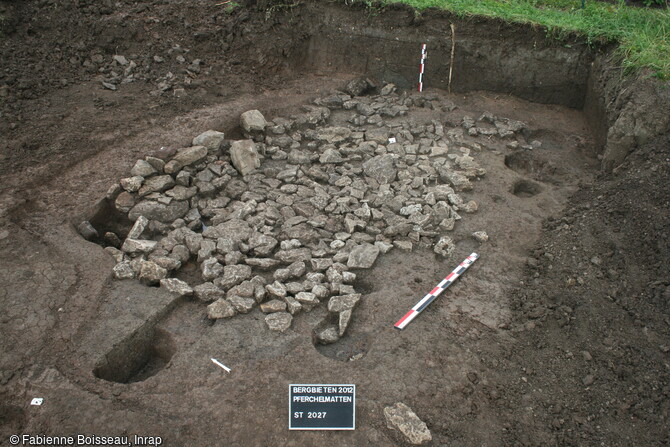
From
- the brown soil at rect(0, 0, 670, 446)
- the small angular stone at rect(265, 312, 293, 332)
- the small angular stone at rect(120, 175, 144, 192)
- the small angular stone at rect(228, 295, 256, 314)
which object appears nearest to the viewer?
the brown soil at rect(0, 0, 670, 446)

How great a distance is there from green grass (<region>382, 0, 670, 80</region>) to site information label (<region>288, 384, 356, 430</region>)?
16.7ft

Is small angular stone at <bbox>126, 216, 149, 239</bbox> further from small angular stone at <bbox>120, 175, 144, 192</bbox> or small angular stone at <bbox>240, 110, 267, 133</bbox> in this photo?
small angular stone at <bbox>240, 110, 267, 133</bbox>

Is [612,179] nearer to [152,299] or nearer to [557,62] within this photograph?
[557,62]

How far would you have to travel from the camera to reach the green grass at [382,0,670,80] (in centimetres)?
612

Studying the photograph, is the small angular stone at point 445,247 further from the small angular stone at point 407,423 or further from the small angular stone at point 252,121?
the small angular stone at point 252,121

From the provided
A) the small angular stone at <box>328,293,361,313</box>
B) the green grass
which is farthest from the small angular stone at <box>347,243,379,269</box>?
the green grass

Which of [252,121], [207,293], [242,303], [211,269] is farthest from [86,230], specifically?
[252,121]

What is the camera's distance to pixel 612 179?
5.70 meters

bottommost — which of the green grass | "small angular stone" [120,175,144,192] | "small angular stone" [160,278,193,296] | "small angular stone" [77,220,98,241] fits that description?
"small angular stone" [160,278,193,296]

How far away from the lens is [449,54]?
7.72 metres

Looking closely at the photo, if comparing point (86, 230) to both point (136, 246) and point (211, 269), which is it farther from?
point (211, 269)

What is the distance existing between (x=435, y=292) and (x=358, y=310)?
0.68 meters

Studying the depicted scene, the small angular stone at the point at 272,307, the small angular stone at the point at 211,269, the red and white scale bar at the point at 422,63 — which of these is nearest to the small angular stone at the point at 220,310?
the small angular stone at the point at 272,307

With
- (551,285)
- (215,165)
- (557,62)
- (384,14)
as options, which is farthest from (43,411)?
(557,62)
